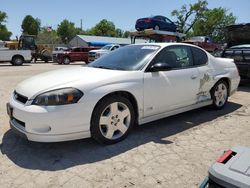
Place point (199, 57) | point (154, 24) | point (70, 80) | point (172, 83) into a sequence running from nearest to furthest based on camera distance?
point (70, 80), point (172, 83), point (199, 57), point (154, 24)

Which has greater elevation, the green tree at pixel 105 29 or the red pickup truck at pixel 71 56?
the green tree at pixel 105 29

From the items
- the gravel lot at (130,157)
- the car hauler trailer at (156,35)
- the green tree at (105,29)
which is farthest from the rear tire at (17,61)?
the green tree at (105,29)

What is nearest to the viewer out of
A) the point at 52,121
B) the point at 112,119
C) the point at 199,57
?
the point at 52,121

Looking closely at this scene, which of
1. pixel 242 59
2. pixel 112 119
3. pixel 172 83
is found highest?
pixel 242 59

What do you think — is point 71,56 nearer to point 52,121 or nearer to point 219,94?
point 219,94

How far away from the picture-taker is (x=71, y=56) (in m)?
24.2

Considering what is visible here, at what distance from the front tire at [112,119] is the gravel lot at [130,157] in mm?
138

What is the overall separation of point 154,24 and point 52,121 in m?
18.9

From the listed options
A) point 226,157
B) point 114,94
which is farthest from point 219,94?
point 226,157

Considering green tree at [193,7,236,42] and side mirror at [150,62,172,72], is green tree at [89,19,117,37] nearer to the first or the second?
green tree at [193,7,236,42]

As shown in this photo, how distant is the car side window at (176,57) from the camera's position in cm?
467

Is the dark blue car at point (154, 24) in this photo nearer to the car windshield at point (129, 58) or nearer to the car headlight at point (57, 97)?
the car windshield at point (129, 58)

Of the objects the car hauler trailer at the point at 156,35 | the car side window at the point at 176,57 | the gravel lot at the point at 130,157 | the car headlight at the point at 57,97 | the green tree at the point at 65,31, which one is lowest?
the gravel lot at the point at 130,157

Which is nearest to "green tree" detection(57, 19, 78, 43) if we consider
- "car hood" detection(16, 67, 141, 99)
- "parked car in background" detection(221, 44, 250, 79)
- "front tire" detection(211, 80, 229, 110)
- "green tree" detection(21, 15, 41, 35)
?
"green tree" detection(21, 15, 41, 35)
